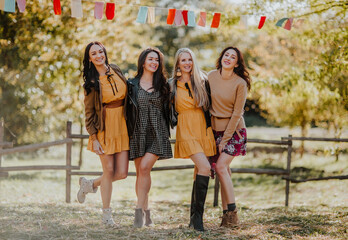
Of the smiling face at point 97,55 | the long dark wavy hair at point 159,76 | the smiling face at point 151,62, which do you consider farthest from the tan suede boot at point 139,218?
the smiling face at point 97,55

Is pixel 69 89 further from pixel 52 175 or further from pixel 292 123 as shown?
pixel 292 123

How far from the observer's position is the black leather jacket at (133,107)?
4257 mm

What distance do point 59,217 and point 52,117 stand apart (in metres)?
7.42

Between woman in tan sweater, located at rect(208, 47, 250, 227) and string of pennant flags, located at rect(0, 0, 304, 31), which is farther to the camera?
string of pennant flags, located at rect(0, 0, 304, 31)

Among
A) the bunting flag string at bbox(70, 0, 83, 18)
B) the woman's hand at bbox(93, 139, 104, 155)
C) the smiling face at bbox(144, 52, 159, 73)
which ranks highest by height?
the bunting flag string at bbox(70, 0, 83, 18)

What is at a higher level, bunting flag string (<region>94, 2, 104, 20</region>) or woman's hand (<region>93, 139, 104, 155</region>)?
bunting flag string (<region>94, 2, 104, 20</region>)

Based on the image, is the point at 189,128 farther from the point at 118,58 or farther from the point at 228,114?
the point at 118,58

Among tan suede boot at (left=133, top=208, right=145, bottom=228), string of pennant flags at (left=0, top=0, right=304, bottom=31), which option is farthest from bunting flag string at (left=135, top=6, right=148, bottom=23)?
tan suede boot at (left=133, top=208, right=145, bottom=228)

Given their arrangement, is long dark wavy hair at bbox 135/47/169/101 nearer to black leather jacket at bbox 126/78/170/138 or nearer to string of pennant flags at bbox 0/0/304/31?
black leather jacket at bbox 126/78/170/138

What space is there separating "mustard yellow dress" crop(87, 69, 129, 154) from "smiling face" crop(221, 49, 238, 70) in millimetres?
1042

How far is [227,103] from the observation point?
4.31 metres

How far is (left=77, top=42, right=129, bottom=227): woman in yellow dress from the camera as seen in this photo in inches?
170

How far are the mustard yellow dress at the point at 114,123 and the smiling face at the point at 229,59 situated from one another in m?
1.04

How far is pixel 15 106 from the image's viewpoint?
10.7 m
